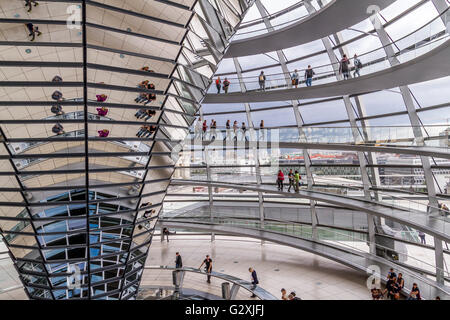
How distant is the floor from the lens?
16375 mm

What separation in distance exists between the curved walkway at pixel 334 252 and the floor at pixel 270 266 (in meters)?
0.96

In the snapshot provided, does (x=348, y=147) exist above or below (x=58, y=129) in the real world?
below

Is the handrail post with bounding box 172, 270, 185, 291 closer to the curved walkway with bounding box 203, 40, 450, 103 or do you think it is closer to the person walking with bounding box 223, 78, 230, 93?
the curved walkway with bounding box 203, 40, 450, 103

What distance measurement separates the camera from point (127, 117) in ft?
33.0

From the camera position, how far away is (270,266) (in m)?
20.0

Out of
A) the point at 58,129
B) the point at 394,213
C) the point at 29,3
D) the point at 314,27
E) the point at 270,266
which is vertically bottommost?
the point at 270,266

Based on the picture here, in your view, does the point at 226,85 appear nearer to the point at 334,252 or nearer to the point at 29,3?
the point at 334,252

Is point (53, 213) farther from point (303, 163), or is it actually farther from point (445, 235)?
point (303, 163)

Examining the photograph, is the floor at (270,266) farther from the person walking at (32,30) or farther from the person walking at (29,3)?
the person walking at (29,3)

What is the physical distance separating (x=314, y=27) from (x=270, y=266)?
14.4 metres

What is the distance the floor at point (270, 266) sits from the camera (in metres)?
16.4

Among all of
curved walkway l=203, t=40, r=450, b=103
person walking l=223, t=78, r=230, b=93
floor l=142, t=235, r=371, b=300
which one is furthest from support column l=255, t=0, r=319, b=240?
person walking l=223, t=78, r=230, b=93

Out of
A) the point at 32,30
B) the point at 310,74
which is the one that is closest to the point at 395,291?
the point at 310,74
